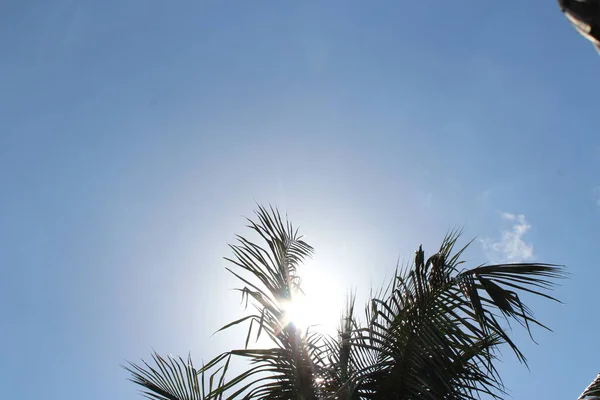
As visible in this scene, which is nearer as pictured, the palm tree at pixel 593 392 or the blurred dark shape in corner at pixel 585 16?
the blurred dark shape in corner at pixel 585 16

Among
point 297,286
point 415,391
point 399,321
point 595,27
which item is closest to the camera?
point 595,27

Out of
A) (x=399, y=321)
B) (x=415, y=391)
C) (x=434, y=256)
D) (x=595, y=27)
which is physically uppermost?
(x=434, y=256)

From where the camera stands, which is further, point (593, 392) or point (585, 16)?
point (593, 392)

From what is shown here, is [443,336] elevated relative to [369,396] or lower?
elevated

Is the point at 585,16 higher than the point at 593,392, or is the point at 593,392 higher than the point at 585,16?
the point at 585,16

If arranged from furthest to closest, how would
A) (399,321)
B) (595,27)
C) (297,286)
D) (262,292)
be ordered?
(297,286), (262,292), (399,321), (595,27)

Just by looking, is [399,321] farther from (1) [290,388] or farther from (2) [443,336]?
(1) [290,388]

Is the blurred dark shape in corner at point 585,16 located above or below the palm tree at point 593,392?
above

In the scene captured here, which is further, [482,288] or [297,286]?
[297,286]

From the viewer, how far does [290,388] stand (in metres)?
3.65

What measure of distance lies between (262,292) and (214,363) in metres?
0.73

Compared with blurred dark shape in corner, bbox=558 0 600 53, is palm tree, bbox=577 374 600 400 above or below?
below

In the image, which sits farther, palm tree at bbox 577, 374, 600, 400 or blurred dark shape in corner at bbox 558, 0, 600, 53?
palm tree at bbox 577, 374, 600, 400

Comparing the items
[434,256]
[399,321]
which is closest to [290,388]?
[399,321]
